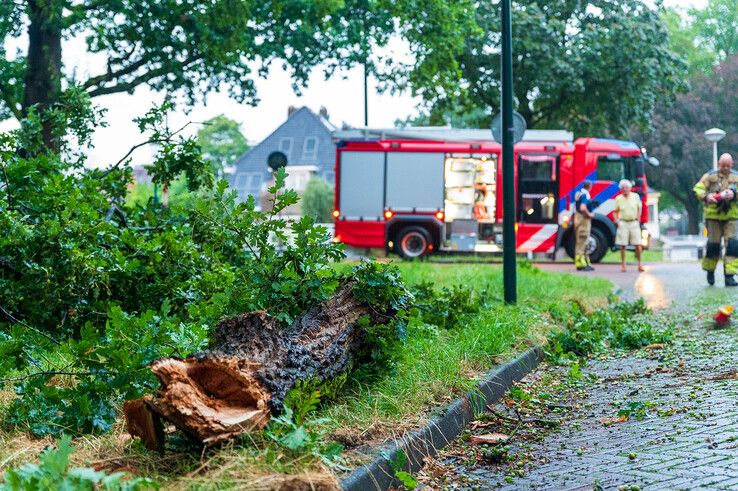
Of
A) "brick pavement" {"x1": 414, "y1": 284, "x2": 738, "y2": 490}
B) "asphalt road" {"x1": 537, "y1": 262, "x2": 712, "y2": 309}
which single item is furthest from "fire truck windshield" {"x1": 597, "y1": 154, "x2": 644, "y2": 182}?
"brick pavement" {"x1": 414, "y1": 284, "x2": 738, "y2": 490}

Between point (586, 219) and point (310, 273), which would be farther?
point (586, 219)

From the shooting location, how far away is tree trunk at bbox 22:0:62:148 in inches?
674

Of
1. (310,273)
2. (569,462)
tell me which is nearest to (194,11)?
(310,273)

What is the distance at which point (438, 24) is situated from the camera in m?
21.4

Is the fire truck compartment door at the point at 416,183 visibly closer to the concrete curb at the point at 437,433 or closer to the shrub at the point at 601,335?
the shrub at the point at 601,335

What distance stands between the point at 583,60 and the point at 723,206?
17.5 m

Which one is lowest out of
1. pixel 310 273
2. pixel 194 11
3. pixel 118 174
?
pixel 310 273

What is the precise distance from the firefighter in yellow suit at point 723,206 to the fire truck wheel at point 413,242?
1118 cm

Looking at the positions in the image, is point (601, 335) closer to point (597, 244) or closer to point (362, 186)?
point (597, 244)

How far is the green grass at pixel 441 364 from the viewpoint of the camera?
4512mm

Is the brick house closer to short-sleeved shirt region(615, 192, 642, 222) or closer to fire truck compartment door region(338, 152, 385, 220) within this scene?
fire truck compartment door region(338, 152, 385, 220)

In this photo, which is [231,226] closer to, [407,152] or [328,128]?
[407,152]

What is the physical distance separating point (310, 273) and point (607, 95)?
28143mm

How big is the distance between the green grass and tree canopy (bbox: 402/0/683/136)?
20.8 metres
